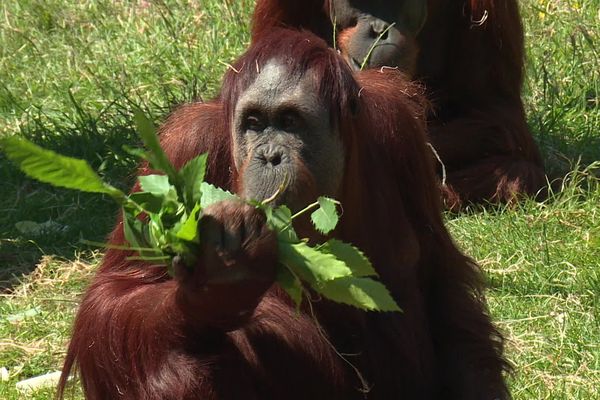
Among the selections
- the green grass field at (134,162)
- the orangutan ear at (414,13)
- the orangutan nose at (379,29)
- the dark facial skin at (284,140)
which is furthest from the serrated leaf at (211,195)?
the orangutan ear at (414,13)

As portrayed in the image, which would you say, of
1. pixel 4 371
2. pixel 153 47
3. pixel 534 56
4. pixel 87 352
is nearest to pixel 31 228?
pixel 4 371

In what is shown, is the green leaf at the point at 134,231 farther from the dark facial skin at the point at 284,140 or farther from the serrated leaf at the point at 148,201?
the dark facial skin at the point at 284,140

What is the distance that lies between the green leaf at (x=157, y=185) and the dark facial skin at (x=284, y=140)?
29 centimetres

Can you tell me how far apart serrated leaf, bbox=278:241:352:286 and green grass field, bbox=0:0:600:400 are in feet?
4.42

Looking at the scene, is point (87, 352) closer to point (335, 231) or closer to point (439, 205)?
point (335, 231)

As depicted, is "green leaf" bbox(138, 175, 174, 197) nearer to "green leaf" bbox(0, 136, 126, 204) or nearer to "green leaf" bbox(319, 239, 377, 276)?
"green leaf" bbox(0, 136, 126, 204)

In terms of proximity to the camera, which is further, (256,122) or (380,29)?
(380,29)

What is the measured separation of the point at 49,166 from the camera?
8.68 feet

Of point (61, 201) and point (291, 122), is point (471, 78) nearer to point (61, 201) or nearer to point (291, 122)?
point (61, 201)

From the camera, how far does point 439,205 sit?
12.5 feet

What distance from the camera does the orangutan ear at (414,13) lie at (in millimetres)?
6066

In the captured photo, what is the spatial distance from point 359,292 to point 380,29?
3.23 m

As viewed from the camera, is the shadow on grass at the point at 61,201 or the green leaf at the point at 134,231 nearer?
the green leaf at the point at 134,231

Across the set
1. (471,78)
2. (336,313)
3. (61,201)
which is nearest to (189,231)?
(336,313)
